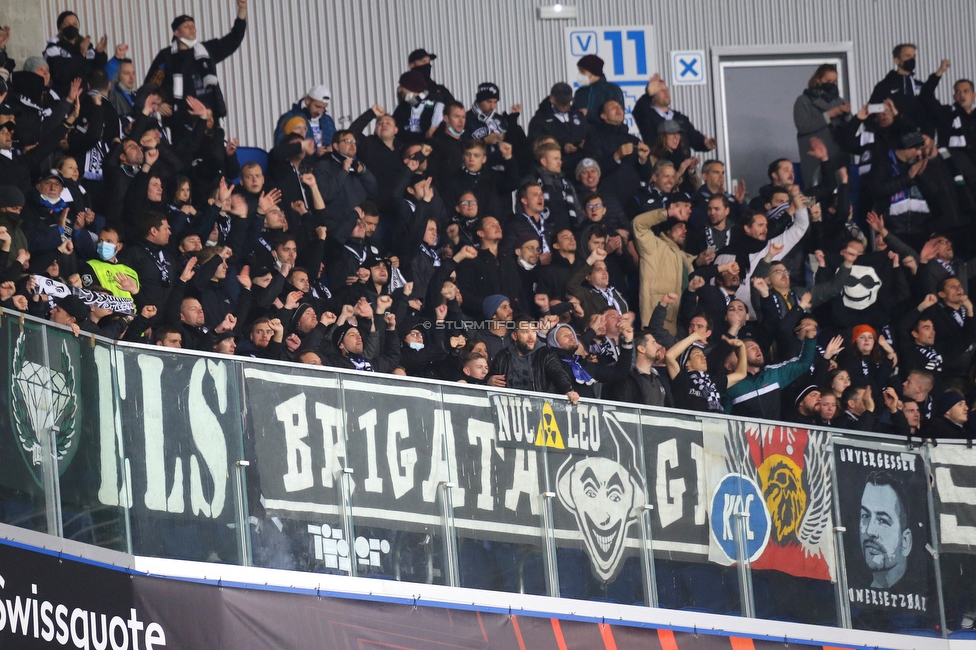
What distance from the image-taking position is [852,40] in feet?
61.4

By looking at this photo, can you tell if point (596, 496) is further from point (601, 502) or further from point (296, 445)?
point (296, 445)

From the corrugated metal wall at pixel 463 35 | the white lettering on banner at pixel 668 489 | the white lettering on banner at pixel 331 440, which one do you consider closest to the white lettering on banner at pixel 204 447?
the white lettering on banner at pixel 331 440

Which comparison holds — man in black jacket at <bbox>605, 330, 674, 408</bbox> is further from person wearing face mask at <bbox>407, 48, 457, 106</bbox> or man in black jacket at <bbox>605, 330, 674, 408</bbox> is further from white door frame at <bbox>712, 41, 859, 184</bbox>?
white door frame at <bbox>712, 41, 859, 184</bbox>

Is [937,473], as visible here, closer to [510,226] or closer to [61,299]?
[510,226]

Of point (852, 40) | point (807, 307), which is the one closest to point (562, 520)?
point (807, 307)

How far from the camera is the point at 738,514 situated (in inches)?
422

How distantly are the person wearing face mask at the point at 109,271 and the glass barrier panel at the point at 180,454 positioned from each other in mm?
2002

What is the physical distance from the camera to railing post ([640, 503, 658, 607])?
1038 cm

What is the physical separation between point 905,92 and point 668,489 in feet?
20.8

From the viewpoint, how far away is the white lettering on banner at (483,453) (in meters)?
9.71

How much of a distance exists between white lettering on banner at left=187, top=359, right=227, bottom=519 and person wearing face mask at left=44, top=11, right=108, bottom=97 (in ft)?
14.2

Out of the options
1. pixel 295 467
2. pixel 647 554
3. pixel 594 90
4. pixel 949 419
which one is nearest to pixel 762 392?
pixel 949 419

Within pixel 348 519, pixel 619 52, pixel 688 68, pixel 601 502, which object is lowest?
pixel 601 502

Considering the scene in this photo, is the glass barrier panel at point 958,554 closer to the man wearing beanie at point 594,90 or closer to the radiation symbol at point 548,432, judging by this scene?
the radiation symbol at point 548,432
